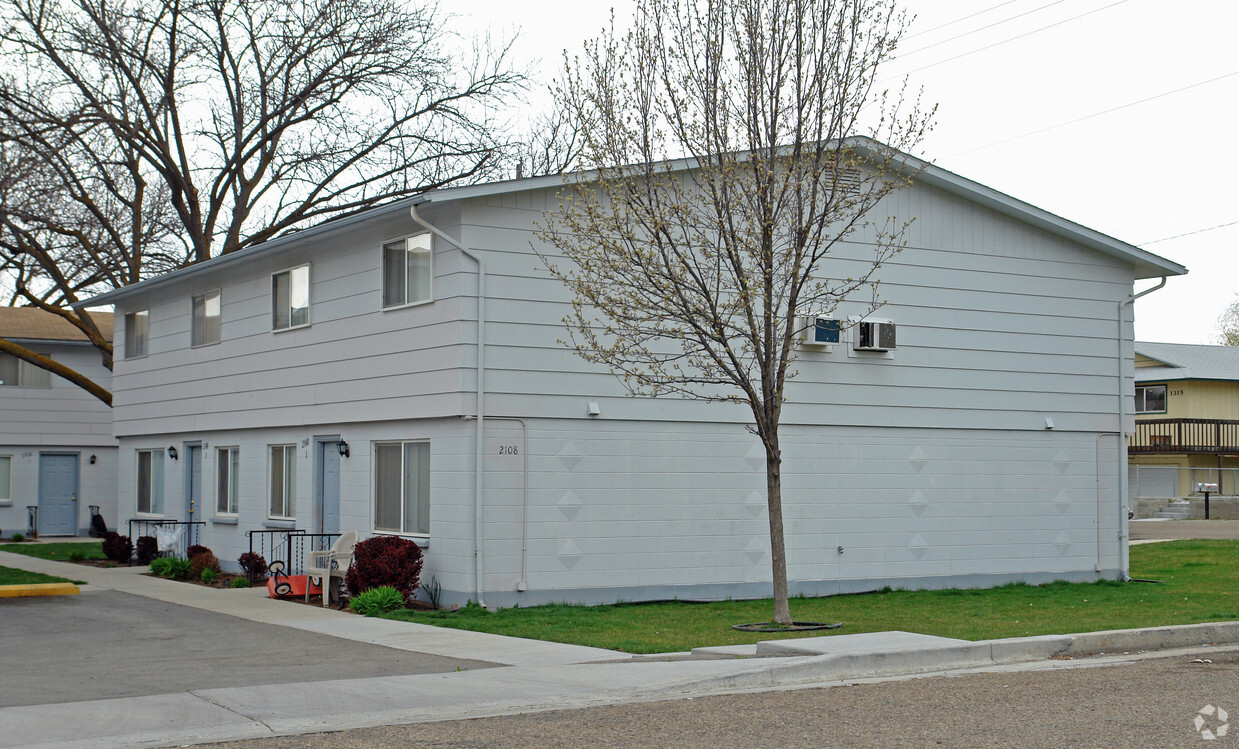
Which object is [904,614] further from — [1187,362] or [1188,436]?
[1187,362]

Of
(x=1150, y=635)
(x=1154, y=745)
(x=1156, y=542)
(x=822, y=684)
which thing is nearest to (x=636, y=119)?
(x=822, y=684)

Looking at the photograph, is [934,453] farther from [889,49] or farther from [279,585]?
[279,585]

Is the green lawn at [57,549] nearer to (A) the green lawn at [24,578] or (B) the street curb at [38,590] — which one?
(A) the green lawn at [24,578]

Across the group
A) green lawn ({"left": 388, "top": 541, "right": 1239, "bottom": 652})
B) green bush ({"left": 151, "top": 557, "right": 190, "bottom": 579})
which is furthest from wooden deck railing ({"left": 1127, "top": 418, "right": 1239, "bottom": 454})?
green bush ({"left": 151, "top": 557, "right": 190, "bottom": 579})

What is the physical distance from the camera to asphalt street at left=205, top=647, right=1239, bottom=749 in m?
8.31

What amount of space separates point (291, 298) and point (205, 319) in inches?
157

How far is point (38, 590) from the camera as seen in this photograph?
62.8 ft

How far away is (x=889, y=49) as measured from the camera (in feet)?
46.7

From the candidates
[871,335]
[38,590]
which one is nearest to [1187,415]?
[871,335]

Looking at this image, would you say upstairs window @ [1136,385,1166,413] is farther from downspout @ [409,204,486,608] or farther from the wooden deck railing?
downspout @ [409,204,486,608]

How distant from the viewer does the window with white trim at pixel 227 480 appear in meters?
23.0

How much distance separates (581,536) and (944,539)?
643 cm

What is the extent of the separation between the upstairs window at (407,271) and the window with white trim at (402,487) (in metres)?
2.06

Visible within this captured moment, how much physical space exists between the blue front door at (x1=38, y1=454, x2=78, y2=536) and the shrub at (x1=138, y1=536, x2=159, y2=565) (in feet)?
41.1
